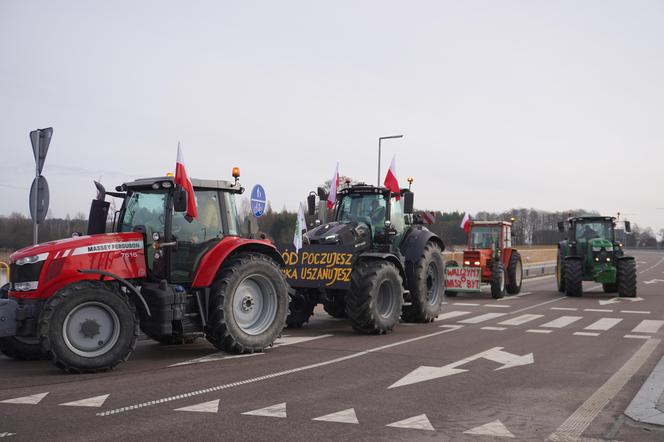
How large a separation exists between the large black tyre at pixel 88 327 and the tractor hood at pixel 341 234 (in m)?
4.79

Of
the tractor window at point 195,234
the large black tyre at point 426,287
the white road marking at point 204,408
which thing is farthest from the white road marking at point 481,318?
the white road marking at point 204,408

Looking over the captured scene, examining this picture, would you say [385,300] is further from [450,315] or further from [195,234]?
[195,234]

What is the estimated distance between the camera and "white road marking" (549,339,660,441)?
5480 millimetres

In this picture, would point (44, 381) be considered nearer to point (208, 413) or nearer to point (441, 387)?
point (208, 413)

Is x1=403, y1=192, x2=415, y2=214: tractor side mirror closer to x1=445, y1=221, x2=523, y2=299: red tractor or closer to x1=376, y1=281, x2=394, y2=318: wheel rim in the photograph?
x1=376, y1=281, x2=394, y2=318: wheel rim

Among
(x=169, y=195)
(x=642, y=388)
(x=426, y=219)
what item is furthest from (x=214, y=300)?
(x=426, y=219)

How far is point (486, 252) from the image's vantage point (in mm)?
20922

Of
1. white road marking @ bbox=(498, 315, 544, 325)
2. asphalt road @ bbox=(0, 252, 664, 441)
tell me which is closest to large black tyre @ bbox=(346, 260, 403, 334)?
asphalt road @ bbox=(0, 252, 664, 441)

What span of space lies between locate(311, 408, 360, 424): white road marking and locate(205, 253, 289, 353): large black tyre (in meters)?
3.10

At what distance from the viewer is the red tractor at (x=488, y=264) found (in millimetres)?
19719

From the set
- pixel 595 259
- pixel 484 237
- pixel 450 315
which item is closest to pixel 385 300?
pixel 450 315

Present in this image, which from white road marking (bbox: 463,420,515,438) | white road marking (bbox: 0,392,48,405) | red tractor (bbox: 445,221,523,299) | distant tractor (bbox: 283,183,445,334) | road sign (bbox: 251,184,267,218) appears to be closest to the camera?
white road marking (bbox: 463,420,515,438)

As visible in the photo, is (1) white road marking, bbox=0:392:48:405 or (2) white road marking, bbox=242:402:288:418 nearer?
(2) white road marking, bbox=242:402:288:418

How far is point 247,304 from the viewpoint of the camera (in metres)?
9.26
